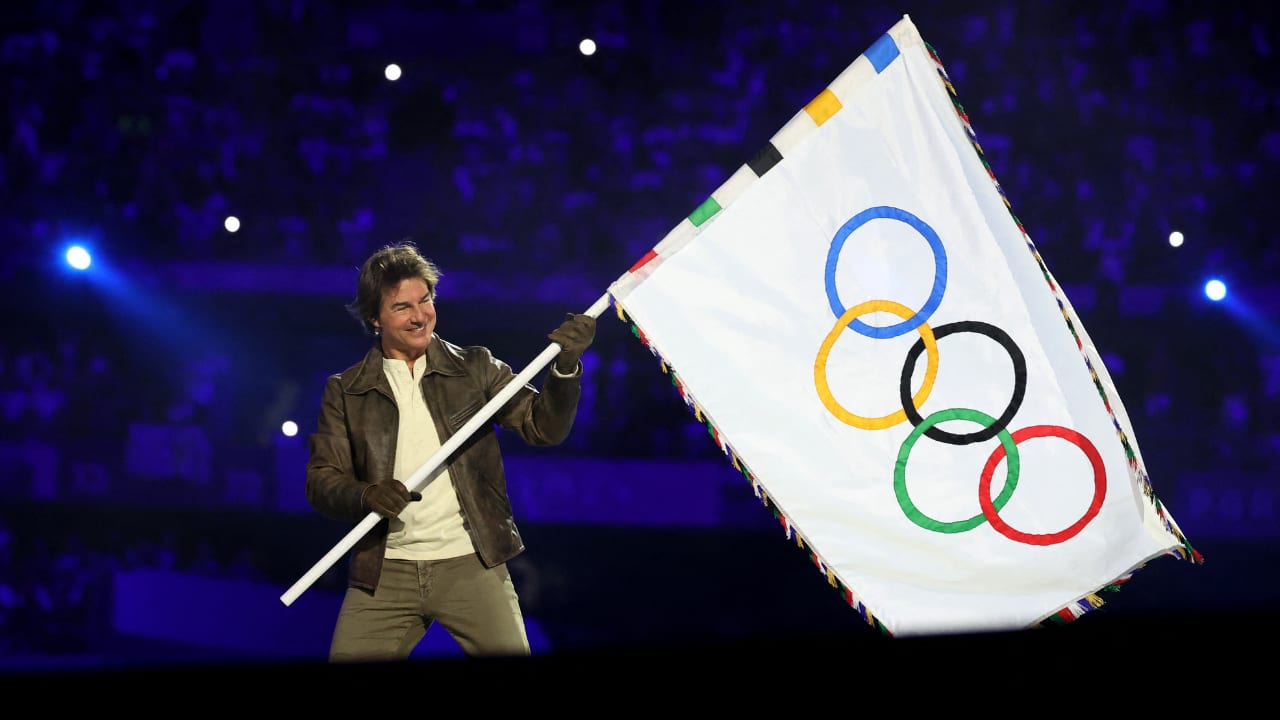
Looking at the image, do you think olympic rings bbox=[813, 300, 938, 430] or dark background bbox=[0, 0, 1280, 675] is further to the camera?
dark background bbox=[0, 0, 1280, 675]

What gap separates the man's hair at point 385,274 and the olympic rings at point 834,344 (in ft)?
2.97

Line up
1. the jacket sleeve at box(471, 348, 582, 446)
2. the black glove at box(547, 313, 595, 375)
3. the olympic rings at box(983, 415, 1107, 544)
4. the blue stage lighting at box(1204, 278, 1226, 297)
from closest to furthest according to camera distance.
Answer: the olympic rings at box(983, 415, 1107, 544) < the black glove at box(547, 313, 595, 375) < the jacket sleeve at box(471, 348, 582, 446) < the blue stage lighting at box(1204, 278, 1226, 297)

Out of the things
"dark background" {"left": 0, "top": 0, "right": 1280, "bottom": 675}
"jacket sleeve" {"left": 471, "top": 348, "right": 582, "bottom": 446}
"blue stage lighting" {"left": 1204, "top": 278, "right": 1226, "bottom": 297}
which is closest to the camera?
"jacket sleeve" {"left": 471, "top": 348, "right": 582, "bottom": 446}

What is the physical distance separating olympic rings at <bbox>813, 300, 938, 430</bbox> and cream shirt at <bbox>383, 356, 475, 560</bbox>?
0.84 metres

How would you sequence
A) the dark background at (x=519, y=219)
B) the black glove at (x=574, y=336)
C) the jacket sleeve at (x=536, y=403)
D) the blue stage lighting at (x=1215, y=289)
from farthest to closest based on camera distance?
the blue stage lighting at (x=1215, y=289) < the dark background at (x=519, y=219) < the jacket sleeve at (x=536, y=403) < the black glove at (x=574, y=336)

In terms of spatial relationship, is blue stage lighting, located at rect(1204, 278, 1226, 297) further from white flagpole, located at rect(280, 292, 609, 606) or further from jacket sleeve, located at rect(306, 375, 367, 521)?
jacket sleeve, located at rect(306, 375, 367, 521)

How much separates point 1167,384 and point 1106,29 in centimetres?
184

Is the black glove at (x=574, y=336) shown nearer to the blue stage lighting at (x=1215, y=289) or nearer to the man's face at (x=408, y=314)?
the man's face at (x=408, y=314)

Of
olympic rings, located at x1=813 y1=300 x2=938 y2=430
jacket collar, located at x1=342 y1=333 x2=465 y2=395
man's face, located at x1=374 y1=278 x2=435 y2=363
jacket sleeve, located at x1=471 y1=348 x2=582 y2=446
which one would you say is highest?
man's face, located at x1=374 y1=278 x2=435 y2=363

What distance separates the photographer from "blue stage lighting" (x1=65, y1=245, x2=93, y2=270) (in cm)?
575

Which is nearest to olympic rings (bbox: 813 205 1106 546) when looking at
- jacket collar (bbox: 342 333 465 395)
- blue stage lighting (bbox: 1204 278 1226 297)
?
jacket collar (bbox: 342 333 465 395)

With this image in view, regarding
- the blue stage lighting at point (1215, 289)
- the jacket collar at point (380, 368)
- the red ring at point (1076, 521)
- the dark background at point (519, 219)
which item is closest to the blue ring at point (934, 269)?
the red ring at point (1076, 521)

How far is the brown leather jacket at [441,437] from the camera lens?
8.15 ft

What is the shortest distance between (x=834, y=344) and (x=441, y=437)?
35.1 inches
